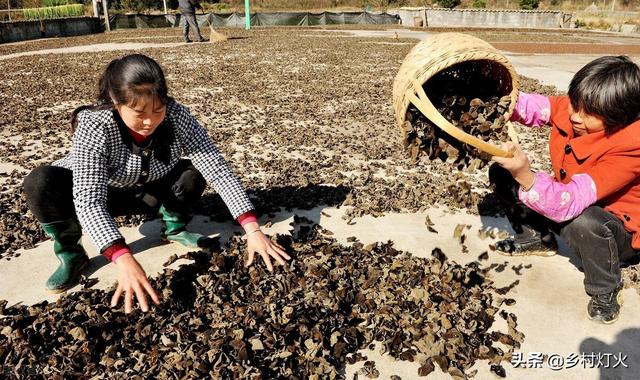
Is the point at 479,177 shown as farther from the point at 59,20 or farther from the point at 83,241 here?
the point at 59,20

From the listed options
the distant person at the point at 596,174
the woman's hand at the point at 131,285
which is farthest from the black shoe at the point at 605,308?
the woman's hand at the point at 131,285

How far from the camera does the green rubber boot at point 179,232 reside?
11.8 ft

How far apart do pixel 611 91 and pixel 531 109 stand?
29.3 inches

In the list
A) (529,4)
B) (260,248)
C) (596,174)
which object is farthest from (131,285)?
(529,4)

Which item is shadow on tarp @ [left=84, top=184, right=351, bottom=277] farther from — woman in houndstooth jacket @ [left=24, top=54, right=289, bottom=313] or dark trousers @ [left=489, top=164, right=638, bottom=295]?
dark trousers @ [left=489, top=164, right=638, bottom=295]

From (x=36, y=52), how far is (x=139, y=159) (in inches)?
699

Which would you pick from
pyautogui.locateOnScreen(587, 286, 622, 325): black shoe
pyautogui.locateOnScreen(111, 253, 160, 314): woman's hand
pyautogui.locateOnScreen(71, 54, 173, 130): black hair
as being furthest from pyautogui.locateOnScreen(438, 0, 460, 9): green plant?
pyautogui.locateOnScreen(111, 253, 160, 314): woman's hand

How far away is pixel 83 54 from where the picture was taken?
16.3 metres

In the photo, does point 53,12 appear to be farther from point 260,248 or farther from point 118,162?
point 260,248

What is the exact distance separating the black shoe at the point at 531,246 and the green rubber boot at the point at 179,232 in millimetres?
2365

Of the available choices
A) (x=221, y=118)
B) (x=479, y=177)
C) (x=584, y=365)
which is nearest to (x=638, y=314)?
(x=584, y=365)

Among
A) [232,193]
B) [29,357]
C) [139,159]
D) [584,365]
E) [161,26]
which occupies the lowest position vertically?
[584,365]

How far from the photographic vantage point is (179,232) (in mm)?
3664

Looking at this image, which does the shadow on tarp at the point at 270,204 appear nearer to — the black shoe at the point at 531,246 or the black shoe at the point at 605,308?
the black shoe at the point at 531,246
